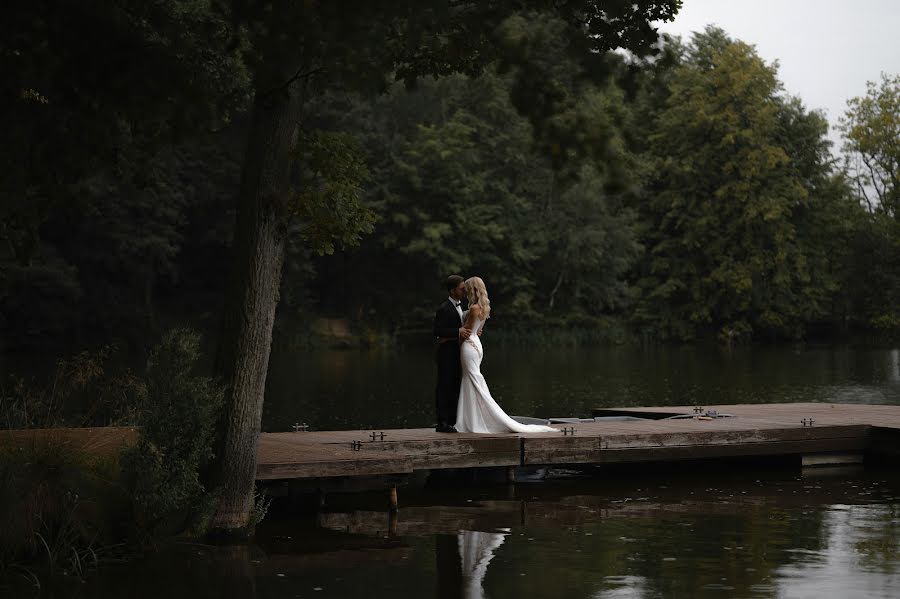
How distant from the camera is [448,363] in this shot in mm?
15133

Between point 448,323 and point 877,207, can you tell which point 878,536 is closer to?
point 448,323

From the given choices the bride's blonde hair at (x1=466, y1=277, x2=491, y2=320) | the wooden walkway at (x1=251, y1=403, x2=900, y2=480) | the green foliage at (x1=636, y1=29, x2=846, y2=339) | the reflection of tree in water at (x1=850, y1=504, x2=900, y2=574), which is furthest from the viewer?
the green foliage at (x1=636, y1=29, x2=846, y2=339)

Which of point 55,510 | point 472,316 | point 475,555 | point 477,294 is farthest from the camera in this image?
point 472,316

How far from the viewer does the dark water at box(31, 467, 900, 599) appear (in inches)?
357

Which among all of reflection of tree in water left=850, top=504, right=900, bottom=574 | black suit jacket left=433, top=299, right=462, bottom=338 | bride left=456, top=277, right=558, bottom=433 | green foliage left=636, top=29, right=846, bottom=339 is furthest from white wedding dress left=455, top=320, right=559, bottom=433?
green foliage left=636, top=29, right=846, bottom=339

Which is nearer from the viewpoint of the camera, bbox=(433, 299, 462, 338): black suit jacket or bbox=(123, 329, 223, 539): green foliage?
bbox=(123, 329, 223, 539): green foliage

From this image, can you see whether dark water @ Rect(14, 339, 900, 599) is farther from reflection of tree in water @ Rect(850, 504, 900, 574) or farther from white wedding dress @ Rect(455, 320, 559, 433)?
white wedding dress @ Rect(455, 320, 559, 433)

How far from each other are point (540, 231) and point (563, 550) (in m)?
50.8

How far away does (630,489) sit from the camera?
14.7 m

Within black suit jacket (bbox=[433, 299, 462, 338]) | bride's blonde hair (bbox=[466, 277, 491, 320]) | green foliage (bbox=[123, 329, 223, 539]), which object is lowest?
green foliage (bbox=[123, 329, 223, 539])

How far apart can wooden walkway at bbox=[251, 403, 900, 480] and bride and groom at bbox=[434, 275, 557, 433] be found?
0.42 m

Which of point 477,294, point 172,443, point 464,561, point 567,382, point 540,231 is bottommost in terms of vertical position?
point 464,561

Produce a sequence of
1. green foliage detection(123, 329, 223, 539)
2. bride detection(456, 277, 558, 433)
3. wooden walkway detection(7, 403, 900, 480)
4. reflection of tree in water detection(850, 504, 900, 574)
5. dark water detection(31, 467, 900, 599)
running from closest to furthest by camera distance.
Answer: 1. dark water detection(31, 467, 900, 599)
2. green foliage detection(123, 329, 223, 539)
3. reflection of tree in water detection(850, 504, 900, 574)
4. wooden walkway detection(7, 403, 900, 480)
5. bride detection(456, 277, 558, 433)

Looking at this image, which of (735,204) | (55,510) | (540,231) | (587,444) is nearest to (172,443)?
(55,510)
